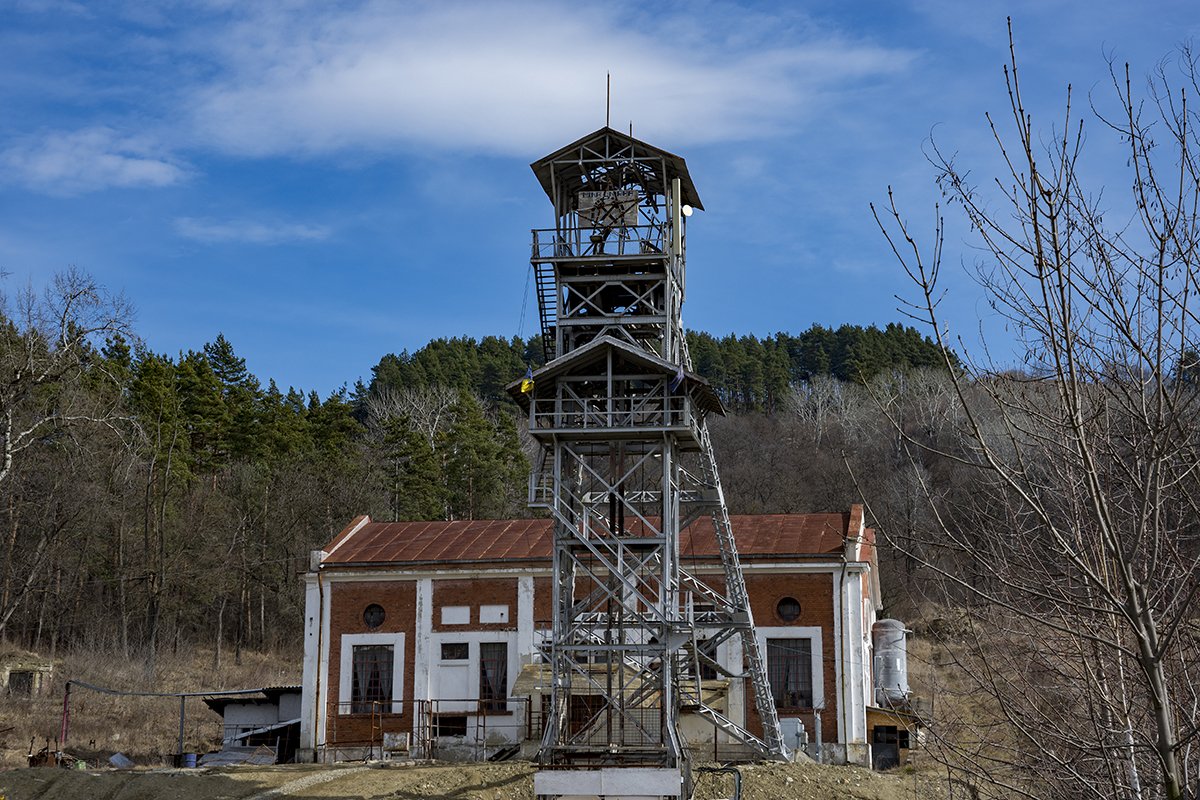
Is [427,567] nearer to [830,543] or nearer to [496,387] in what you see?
[830,543]

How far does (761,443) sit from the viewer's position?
83.4 m

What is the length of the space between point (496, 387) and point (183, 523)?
43313mm

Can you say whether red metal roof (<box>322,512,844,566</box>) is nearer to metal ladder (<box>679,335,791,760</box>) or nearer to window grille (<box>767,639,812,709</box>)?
window grille (<box>767,639,812,709</box>)

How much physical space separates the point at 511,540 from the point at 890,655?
12298mm

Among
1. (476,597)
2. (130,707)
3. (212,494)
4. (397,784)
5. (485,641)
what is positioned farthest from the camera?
(212,494)

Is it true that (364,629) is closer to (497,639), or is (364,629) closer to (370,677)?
(370,677)

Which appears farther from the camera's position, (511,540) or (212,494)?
(212,494)

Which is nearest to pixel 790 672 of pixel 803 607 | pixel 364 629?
pixel 803 607

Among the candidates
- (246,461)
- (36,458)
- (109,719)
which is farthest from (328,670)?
(246,461)

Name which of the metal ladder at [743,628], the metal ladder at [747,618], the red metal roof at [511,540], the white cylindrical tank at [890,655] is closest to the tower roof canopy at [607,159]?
the metal ladder at [743,628]

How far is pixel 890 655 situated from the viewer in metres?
39.0

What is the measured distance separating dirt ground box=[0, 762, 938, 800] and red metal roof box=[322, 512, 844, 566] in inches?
286

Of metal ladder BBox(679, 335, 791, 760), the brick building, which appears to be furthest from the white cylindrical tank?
metal ladder BBox(679, 335, 791, 760)

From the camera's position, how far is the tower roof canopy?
2944 centimetres
